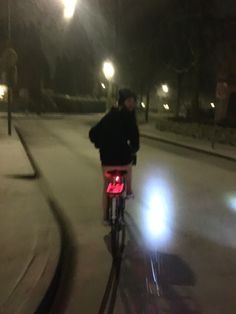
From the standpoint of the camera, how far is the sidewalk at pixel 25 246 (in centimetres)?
495

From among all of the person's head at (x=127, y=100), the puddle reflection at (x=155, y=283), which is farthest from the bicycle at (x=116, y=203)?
the person's head at (x=127, y=100)

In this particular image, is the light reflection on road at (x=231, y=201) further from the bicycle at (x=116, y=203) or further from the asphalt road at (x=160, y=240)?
the bicycle at (x=116, y=203)

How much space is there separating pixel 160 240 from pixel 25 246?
1.81 metres

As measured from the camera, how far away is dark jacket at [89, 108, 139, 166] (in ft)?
24.0

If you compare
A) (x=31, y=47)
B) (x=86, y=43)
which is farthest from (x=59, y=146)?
(x=86, y=43)

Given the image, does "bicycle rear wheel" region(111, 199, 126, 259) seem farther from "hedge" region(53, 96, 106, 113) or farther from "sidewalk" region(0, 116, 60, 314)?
"hedge" region(53, 96, 106, 113)

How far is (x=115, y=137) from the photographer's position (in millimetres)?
7312

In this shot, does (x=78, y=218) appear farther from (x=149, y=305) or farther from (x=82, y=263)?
(x=149, y=305)

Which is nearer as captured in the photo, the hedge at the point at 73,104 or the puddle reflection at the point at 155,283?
the puddle reflection at the point at 155,283

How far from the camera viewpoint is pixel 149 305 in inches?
199

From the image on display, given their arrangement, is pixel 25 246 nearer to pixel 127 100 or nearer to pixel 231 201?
pixel 127 100

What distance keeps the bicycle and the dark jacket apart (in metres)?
0.21

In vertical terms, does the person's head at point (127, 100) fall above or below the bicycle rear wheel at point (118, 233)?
above

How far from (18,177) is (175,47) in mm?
23339
